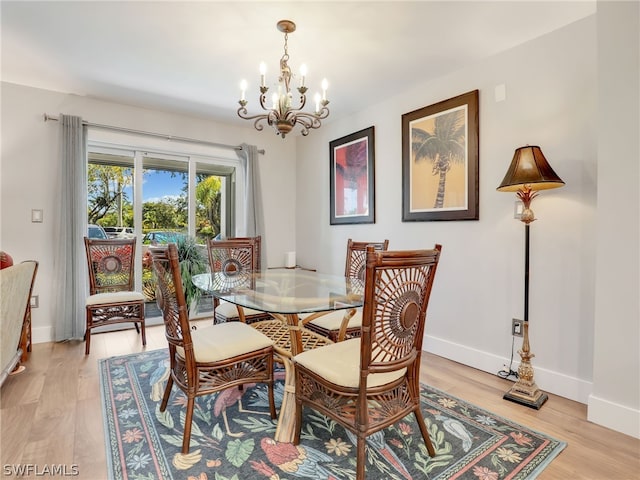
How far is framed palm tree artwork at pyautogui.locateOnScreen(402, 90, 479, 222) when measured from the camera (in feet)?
9.00

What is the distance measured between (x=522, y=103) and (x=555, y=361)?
1844 millimetres

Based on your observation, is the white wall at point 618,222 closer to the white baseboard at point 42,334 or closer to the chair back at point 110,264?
the chair back at point 110,264

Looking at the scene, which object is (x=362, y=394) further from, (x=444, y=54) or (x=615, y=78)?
(x=444, y=54)

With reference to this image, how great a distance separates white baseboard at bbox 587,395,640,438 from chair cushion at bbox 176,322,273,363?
1890 millimetres

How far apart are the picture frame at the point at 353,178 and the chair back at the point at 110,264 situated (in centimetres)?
233

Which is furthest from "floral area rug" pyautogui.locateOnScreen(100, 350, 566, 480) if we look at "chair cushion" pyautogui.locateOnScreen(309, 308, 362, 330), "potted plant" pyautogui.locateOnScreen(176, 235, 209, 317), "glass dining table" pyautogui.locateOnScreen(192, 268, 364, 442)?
"potted plant" pyautogui.locateOnScreen(176, 235, 209, 317)

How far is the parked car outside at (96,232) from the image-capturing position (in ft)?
12.0

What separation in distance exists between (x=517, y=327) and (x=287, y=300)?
1.77m

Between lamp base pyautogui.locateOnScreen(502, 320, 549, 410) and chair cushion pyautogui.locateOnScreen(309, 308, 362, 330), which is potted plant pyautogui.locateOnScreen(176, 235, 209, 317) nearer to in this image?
chair cushion pyautogui.locateOnScreen(309, 308, 362, 330)

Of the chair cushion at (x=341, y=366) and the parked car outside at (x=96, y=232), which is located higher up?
the parked car outside at (x=96, y=232)

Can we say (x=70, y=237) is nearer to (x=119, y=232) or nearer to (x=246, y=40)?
(x=119, y=232)

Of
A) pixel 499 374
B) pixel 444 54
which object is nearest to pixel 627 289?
pixel 499 374

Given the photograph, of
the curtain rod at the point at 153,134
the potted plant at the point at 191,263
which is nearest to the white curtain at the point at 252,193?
the curtain rod at the point at 153,134

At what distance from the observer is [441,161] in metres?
2.95
